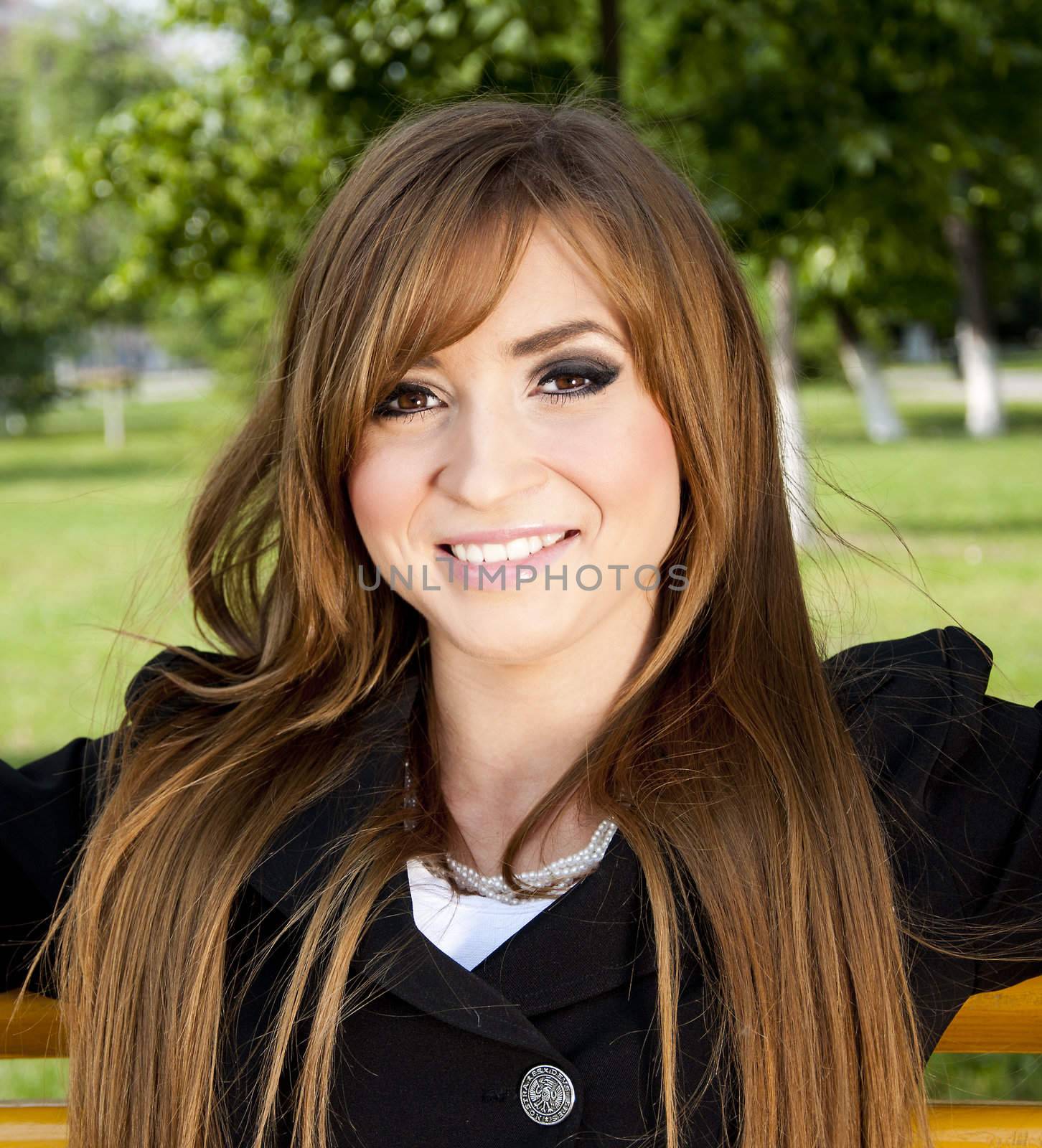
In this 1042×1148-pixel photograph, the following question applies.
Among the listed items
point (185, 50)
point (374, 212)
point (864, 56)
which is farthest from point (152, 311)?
point (374, 212)

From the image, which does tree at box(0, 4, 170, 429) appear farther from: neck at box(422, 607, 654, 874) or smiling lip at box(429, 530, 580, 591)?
smiling lip at box(429, 530, 580, 591)

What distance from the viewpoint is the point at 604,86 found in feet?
13.1

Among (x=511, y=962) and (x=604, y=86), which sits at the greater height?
(x=604, y=86)

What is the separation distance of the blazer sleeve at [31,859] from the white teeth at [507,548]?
2.49 feet

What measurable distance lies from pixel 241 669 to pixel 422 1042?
2.58ft

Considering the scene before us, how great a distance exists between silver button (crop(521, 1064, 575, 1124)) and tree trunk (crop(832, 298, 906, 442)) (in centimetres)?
2204

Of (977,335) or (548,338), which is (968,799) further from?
(977,335)

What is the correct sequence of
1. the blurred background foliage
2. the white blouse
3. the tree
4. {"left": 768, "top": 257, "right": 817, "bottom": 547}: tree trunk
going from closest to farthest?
the white blouse → {"left": 768, "top": 257, "right": 817, "bottom": 547}: tree trunk → the blurred background foliage → the tree

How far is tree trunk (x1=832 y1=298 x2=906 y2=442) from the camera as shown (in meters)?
23.1

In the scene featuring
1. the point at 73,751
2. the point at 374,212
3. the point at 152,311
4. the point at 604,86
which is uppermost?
the point at 152,311

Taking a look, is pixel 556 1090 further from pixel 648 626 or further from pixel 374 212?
pixel 374 212

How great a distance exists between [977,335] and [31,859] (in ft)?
73.7

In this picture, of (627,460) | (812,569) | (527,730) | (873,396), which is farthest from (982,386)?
(627,460)

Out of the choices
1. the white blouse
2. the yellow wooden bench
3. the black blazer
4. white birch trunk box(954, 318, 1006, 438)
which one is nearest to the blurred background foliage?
the yellow wooden bench
